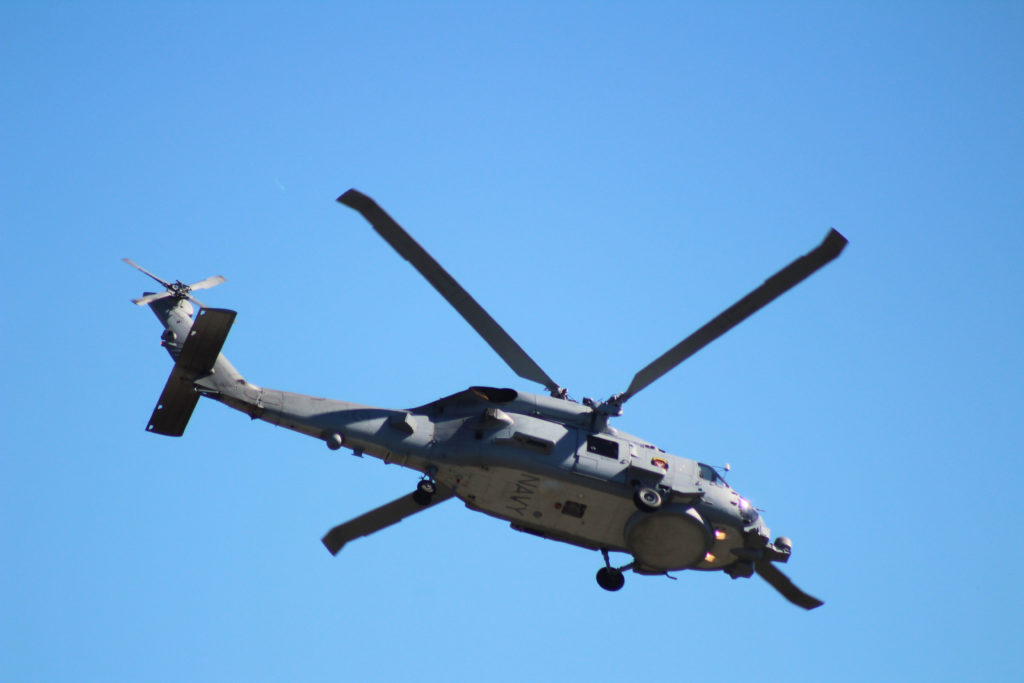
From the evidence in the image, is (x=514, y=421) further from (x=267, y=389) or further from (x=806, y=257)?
(x=806, y=257)

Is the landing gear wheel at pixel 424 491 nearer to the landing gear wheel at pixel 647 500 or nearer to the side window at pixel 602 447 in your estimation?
the side window at pixel 602 447

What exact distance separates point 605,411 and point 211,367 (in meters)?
7.99

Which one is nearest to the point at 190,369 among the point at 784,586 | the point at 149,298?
the point at 149,298

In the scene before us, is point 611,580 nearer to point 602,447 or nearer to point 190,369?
point 602,447

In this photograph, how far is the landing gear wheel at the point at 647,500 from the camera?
2220 cm

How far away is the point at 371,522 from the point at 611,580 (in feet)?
17.7

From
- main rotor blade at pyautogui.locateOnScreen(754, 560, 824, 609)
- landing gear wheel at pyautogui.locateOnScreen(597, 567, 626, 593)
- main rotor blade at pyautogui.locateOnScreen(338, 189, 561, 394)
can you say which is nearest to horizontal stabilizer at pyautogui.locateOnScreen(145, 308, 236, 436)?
main rotor blade at pyautogui.locateOnScreen(338, 189, 561, 394)

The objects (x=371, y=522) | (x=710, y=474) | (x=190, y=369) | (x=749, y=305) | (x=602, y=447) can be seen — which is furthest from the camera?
(x=371, y=522)

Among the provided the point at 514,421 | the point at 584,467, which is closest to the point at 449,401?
the point at 514,421

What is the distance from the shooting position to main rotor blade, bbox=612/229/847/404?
22.3 metres

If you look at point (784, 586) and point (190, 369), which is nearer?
point (190, 369)

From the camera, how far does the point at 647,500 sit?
22250 mm

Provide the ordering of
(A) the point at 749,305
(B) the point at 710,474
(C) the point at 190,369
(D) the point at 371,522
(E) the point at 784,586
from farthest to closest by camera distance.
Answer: (E) the point at 784,586 < (D) the point at 371,522 < (B) the point at 710,474 < (A) the point at 749,305 < (C) the point at 190,369

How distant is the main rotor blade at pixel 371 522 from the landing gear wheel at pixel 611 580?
402cm
